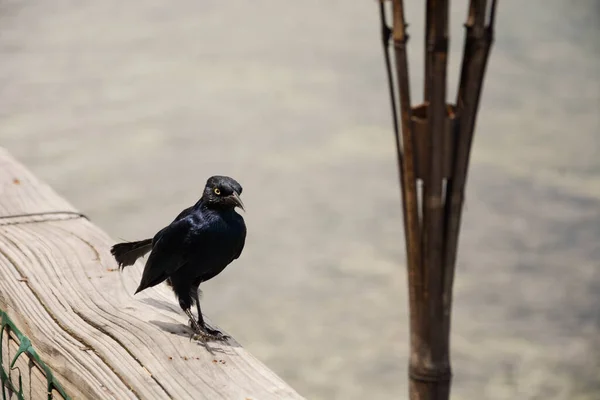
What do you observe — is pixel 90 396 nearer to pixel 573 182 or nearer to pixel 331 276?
pixel 331 276

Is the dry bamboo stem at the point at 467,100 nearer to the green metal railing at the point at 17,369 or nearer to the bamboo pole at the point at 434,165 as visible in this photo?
the bamboo pole at the point at 434,165

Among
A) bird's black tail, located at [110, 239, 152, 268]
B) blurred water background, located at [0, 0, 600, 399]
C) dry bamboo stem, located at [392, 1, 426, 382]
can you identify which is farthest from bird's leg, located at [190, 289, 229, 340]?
blurred water background, located at [0, 0, 600, 399]

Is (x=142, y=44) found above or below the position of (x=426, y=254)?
above

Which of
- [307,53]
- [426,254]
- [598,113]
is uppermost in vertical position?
[307,53]

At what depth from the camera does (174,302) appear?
176cm

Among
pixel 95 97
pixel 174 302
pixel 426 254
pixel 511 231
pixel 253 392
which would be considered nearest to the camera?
pixel 426 254

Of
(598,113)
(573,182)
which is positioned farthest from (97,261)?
(598,113)

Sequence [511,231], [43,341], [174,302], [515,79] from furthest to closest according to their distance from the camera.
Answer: [515,79] → [511,231] → [174,302] → [43,341]

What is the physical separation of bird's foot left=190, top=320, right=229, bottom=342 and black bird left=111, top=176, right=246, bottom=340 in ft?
0.48

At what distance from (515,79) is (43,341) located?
6.47 metres

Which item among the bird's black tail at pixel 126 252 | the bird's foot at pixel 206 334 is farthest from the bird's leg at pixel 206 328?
the bird's black tail at pixel 126 252

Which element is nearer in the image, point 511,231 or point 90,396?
point 90,396

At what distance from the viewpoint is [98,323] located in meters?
1.52

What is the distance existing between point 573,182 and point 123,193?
272 cm
